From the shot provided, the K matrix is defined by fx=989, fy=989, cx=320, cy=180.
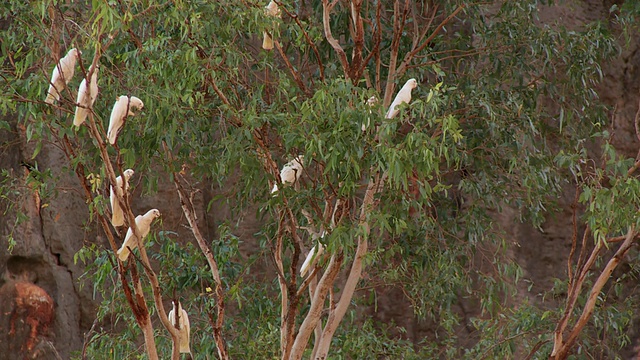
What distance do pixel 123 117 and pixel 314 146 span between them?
82 cm

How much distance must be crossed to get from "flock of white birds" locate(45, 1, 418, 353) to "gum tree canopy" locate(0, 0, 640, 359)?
3cm

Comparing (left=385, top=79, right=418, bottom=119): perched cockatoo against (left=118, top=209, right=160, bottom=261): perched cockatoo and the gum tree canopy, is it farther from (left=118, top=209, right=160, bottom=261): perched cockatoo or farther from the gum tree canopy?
(left=118, top=209, right=160, bottom=261): perched cockatoo

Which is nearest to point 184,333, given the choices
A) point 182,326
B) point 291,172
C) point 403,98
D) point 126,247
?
point 182,326

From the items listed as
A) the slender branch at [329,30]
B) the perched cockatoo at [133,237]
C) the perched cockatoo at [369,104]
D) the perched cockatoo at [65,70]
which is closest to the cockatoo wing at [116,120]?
the perched cockatoo at [65,70]

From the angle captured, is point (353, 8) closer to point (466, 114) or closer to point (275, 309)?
point (466, 114)

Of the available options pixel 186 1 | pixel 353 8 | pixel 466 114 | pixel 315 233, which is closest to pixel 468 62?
pixel 466 114

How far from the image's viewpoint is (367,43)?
5527mm

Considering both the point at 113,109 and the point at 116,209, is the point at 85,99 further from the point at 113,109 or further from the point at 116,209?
the point at 116,209

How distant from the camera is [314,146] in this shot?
4.18 metres

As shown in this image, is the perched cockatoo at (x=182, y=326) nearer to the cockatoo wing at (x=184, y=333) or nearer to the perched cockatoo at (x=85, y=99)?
the cockatoo wing at (x=184, y=333)

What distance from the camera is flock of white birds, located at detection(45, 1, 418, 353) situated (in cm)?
377

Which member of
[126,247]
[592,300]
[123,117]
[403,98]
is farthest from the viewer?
[592,300]

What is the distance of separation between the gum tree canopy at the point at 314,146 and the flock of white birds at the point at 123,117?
3cm

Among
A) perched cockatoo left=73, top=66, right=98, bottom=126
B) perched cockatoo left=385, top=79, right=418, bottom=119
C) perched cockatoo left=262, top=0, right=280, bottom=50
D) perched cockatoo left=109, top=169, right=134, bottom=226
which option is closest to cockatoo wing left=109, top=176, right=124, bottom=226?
perched cockatoo left=109, top=169, right=134, bottom=226
